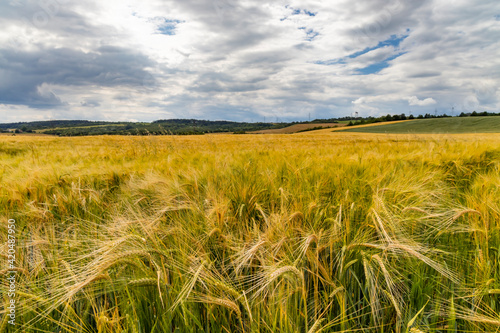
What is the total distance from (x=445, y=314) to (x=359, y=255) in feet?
1.37

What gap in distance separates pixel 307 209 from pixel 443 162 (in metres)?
3.44

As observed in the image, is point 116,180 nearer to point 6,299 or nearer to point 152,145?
point 6,299

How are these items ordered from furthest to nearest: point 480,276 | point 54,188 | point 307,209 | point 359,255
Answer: point 54,188 → point 307,209 → point 359,255 → point 480,276

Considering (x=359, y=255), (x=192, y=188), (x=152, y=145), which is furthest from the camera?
(x=152, y=145)

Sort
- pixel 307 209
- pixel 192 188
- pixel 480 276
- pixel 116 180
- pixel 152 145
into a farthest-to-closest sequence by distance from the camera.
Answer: pixel 152 145 → pixel 116 180 → pixel 192 188 → pixel 307 209 → pixel 480 276

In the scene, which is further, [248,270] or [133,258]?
[248,270]

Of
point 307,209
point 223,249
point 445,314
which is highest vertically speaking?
point 307,209

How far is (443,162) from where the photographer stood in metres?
3.94

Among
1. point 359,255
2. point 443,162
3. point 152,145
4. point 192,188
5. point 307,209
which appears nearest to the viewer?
point 359,255

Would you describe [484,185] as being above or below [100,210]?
above

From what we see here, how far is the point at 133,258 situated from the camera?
128 centimetres

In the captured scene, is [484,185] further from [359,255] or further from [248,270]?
[248,270]

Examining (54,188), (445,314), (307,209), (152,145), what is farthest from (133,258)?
(152,145)

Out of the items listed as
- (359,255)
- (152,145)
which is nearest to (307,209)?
(359,255)
